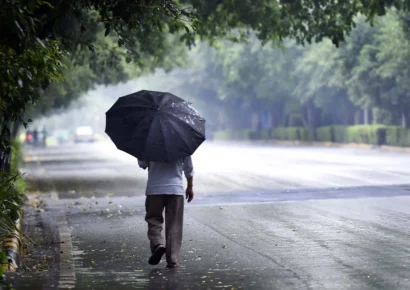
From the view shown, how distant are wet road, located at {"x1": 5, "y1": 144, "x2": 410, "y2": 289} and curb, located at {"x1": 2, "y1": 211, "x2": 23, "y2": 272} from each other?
59 cm

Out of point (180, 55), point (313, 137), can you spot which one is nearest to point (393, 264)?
point (180, 55)

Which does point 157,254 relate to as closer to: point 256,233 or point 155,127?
point 155,127

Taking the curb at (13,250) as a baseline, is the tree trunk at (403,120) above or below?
above

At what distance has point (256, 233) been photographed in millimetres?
13156

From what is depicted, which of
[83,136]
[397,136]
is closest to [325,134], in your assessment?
[397,136]

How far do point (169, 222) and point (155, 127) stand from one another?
1.01 m

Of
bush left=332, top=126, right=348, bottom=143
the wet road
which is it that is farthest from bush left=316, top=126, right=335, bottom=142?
the wet road

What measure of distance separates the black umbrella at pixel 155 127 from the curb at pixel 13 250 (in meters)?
1.68

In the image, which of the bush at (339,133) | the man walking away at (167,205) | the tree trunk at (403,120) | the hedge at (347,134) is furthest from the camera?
the bush at (339,133)

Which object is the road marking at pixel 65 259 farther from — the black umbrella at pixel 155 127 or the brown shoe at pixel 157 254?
the black umbrella at pixel 155 127

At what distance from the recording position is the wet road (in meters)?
9.17

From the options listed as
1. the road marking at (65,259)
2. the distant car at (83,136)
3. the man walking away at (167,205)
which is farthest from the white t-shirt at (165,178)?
the distant car at (83,136)

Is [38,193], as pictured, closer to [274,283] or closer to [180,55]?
[274,283]

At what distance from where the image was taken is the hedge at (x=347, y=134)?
4895 cm
